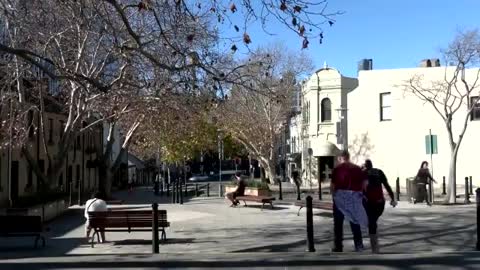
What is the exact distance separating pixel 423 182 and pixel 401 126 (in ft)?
49.7

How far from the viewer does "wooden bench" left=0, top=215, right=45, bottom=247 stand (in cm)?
1390

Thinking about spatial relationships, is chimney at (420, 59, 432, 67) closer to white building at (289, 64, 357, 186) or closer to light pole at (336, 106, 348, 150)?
light pole at (336, 106, 348, 150)

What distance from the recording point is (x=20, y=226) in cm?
1397

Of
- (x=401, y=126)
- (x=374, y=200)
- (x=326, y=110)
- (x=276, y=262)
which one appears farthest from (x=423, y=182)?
(x=326, y=110)

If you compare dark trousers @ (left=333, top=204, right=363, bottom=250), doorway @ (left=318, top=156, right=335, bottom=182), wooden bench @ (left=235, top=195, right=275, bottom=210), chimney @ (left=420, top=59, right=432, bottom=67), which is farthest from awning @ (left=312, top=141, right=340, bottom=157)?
dark trousers @ (left=333, top=204, right=363, bottom=250)

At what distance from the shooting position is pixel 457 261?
34.3 ft

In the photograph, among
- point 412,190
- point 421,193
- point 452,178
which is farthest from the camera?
point 412,190

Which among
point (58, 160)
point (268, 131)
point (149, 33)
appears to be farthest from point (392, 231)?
point (268, 131)

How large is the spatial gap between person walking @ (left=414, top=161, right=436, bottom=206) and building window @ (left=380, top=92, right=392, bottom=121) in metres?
15.4

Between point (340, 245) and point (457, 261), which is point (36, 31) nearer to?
point (340, 245)

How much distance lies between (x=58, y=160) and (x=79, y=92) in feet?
8.90

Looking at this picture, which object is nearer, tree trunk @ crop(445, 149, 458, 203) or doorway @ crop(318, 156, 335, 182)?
tree trunk @ crop(445, 149, 458, 203)

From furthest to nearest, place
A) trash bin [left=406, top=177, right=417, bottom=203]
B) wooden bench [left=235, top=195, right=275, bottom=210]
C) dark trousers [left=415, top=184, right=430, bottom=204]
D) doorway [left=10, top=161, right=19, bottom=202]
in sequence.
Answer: doorway [left=10, top=161, right=19, bottom=202] → trash bin [left=406, top=177, right=417, bottom=203] → dark trousers [left=415, top=184, right=430, bottom=204] → wooden bench [left=235, top=195, right=275, bottom=210]

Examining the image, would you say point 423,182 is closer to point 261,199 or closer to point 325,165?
point 261,199
